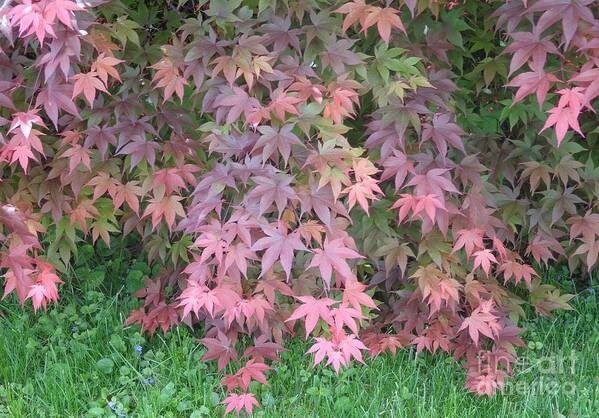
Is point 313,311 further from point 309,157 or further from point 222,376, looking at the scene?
point 222,376

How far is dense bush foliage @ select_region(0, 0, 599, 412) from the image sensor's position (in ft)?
9.12

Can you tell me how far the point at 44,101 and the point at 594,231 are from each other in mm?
2555

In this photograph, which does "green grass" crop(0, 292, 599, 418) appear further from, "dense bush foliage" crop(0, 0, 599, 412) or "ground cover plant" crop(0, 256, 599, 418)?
"dense bush foliage" crop(0, 0, 599, 412)

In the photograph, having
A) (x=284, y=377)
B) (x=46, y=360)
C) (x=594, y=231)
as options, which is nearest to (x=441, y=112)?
(x=594, y=231)

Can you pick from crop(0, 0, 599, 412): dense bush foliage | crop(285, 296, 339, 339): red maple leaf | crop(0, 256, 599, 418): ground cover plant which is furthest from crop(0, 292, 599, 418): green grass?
crop(285, 296, 339, 339): red maple leaf

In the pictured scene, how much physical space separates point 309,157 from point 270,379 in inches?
51.0

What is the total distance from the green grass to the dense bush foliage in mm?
126

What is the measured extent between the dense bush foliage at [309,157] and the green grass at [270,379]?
0.41 ft

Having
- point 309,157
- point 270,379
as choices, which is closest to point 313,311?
point 309,157

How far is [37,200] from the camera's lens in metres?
3.44

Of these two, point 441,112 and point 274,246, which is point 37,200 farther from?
point 441,112

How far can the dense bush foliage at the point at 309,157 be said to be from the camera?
278 centimetres

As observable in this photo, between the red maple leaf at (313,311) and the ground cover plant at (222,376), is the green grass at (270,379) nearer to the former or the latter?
the ground cover plant at (222,376)

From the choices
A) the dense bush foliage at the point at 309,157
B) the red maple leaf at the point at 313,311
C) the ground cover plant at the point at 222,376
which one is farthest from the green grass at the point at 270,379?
the red maple leaf at the point at 313,311
